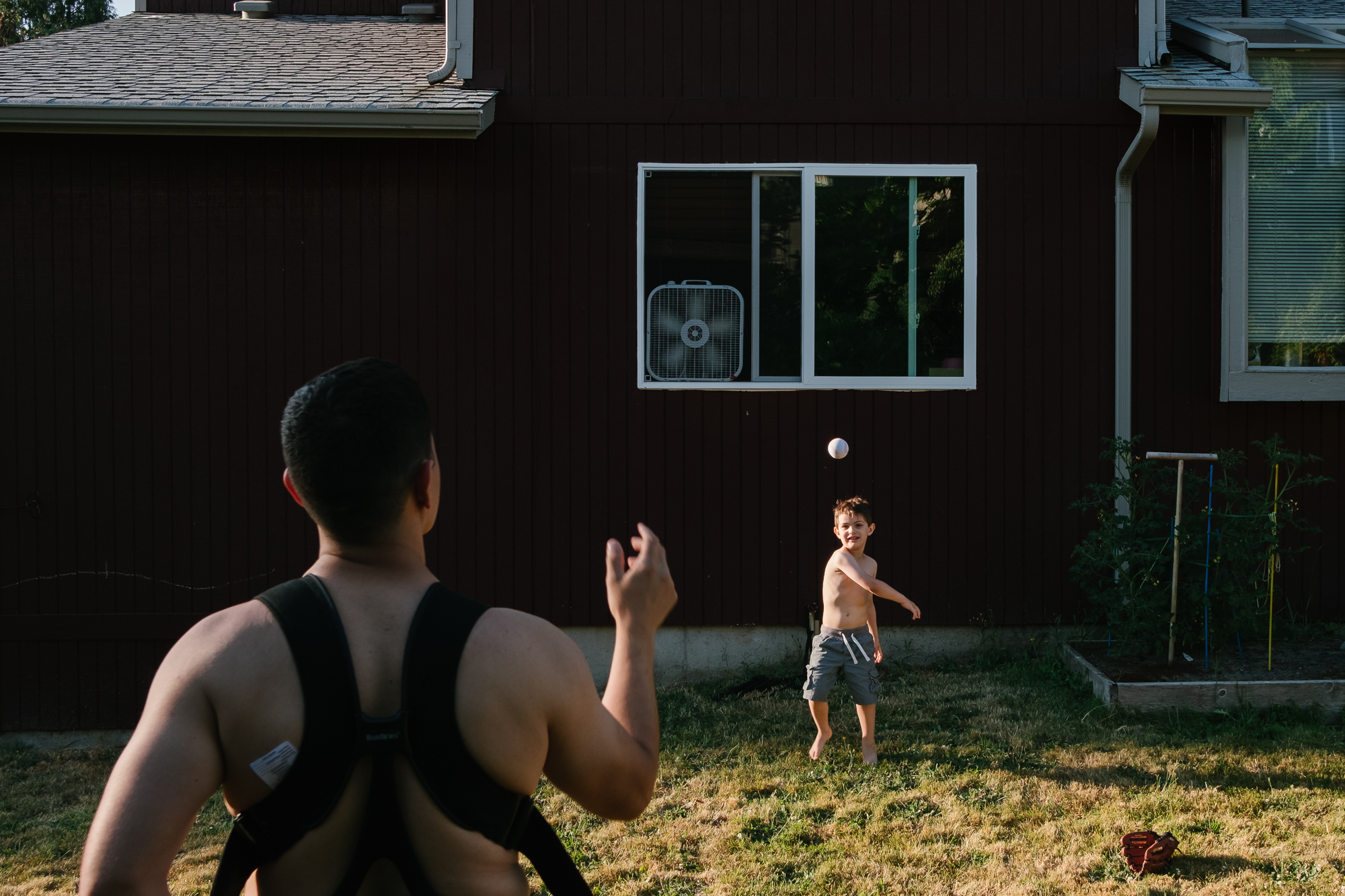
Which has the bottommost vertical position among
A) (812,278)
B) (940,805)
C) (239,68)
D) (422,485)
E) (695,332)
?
(940,805)

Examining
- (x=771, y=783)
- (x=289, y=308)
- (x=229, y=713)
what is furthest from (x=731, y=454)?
(x=229, y=713)

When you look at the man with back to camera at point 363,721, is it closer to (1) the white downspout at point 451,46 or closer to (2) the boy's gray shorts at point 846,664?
(2) the boy's gray shorts at point 846,664

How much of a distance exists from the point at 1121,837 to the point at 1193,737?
1.30 meters

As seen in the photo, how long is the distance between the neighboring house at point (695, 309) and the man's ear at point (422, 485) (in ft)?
15.4

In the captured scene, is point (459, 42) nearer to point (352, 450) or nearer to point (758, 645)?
point (758, 645)

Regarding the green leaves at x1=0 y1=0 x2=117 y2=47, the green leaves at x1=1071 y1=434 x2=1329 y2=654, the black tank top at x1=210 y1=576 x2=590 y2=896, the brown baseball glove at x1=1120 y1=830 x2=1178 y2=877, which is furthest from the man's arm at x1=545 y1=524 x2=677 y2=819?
the green leaves at x1=0 y1=0 x2=117 y2=47

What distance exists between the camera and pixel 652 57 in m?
6.18

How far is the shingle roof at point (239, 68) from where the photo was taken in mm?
5613

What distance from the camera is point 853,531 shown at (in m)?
4.89

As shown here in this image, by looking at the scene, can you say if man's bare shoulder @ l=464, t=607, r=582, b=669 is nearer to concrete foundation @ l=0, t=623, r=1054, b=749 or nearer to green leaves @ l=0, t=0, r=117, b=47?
concrete foundation @ l=0, t=623, r=1054, b=749

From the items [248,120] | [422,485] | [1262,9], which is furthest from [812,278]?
[422,485]

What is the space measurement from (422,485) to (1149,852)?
3.20 metres

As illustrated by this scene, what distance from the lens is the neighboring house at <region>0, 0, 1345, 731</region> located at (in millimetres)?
6078

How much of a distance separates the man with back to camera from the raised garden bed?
440 cm
